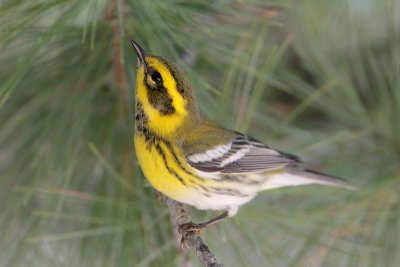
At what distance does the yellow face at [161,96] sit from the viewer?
4.67ft

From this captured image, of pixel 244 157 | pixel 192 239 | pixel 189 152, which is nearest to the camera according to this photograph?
pixel 192 239

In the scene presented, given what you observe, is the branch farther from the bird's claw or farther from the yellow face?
the yellow face

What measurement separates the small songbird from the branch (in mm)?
25

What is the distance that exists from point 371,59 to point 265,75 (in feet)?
1.59

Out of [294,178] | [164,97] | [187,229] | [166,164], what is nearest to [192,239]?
[187,229]

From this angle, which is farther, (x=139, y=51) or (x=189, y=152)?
(x=189, y=152)

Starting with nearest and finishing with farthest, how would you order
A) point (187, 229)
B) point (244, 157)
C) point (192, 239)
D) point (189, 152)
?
point (192, 239) < point (187, 229) < point (189, 152) < point (244, 157)

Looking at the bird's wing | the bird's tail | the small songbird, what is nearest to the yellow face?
the small songbird

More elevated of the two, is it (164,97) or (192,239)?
(164,97)

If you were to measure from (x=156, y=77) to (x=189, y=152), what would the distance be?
217 millimetres

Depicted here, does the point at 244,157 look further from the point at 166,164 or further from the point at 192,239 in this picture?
the point at 192,239

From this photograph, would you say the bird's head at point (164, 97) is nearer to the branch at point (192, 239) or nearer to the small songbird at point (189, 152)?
the small songbird at point (189, 152)

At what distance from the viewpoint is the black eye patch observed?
1.43 m

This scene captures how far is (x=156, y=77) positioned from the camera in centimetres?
145
